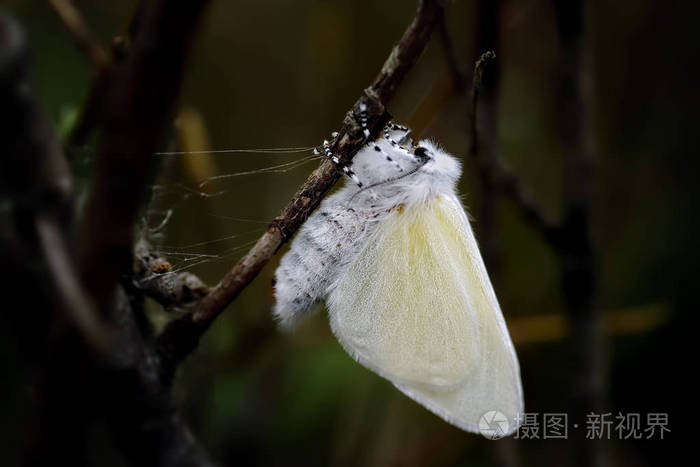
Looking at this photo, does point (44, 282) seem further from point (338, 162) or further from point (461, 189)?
point (461, 189)

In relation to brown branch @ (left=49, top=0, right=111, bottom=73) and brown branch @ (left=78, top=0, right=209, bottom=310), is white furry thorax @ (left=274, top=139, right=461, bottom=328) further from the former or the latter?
brown branch @ (left=78, top=0, right=209, bottom=310)

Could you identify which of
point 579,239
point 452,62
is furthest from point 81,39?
point 579,239

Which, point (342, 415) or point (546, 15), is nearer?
point (342, 415)

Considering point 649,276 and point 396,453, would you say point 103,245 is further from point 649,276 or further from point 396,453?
point 649,276

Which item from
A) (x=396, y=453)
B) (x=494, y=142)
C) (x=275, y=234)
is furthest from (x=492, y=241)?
(x=275, y=234)

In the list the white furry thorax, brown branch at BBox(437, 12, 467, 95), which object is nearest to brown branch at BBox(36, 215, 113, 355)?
the white furry thorax

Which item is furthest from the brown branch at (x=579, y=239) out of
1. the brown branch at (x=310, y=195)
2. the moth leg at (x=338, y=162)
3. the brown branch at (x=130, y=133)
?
the brown branch at (x=130, y=133)
